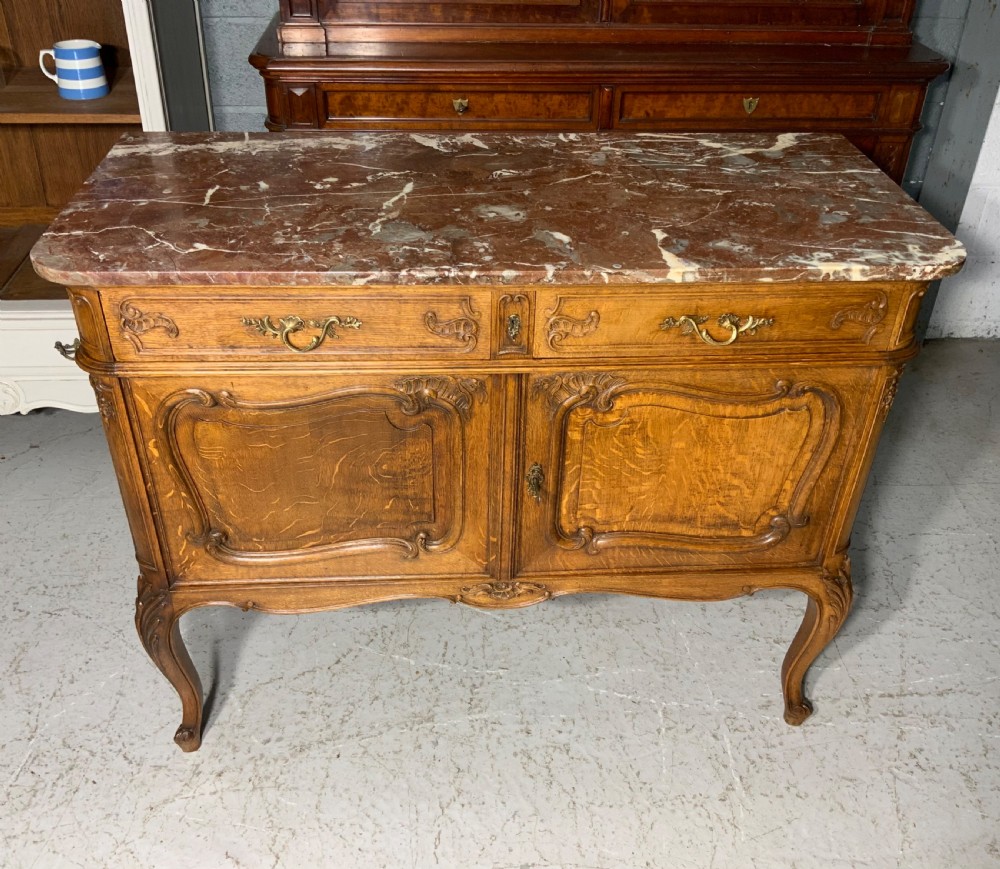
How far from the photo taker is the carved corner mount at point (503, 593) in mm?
1819

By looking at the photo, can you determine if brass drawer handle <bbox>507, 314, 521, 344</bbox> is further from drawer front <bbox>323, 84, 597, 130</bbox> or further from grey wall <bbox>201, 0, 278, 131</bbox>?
grey wall <bbox>201, 0, 278, 131</bbox>

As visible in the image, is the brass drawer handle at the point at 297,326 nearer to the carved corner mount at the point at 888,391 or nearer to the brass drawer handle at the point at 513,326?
the brass drawer handle at the point at 513,326

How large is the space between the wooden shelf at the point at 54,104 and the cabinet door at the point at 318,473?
125 cm

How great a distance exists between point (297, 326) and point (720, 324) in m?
0.66

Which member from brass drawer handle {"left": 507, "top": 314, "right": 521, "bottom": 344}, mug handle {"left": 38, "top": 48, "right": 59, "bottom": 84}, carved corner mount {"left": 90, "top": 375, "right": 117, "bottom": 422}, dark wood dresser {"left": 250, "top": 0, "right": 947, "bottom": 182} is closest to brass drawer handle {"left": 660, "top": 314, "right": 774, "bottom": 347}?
brass drawer handle {"left": 507, "top": 314, "right": 521, "bottom": 344}

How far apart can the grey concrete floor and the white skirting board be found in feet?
0.94

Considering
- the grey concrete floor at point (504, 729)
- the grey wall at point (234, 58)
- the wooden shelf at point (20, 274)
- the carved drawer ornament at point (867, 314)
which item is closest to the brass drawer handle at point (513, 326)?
the carved drawer ornament at point (867, 314)

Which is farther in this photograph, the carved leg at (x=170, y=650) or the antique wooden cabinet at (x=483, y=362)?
the carved leg at (x=170, y=650)

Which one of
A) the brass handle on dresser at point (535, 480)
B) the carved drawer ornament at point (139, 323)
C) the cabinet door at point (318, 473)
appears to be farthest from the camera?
the brass handle on dresser at point (535, 480)

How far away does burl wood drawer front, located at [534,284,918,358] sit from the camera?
1511 millimetres

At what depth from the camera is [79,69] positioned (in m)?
2.52

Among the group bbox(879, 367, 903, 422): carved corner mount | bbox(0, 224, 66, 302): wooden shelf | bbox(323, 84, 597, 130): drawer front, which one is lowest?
bbox(0, 224, 66, 302): wooden shelf

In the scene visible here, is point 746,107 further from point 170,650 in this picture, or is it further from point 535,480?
point 170,650

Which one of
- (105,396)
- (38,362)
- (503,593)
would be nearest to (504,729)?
(503,593)
